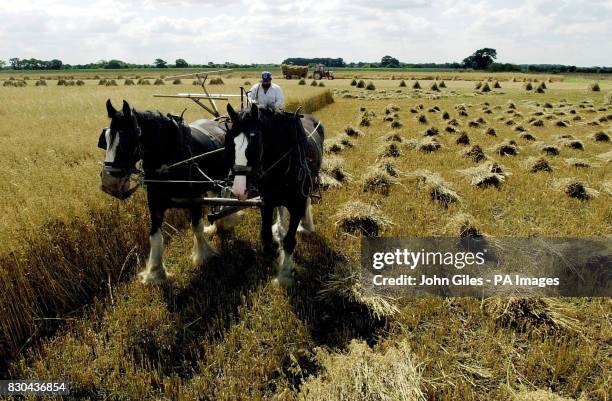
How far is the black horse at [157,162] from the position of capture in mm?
4008

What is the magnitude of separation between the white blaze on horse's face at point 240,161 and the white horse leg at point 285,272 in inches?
60.0

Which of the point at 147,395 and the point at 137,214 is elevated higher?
the point at 137,214

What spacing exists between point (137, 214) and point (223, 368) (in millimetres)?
3162

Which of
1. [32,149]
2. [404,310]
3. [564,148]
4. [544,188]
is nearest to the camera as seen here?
[404,310]

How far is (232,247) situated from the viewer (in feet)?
19.8

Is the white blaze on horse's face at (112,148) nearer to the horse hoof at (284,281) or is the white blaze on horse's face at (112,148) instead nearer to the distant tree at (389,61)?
the horse hoof at (284,281)

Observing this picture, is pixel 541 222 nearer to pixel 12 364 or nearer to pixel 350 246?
pixel 350 246

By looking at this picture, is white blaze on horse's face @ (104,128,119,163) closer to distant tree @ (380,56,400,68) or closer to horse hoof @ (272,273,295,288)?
horse hoof @ (272,273,295,288)

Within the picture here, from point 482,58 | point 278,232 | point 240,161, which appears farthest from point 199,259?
point 482,58

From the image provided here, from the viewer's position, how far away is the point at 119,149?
13.1ft

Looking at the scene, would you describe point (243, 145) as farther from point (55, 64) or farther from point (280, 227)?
point (55, 64)

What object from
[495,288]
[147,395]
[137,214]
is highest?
[137,214]

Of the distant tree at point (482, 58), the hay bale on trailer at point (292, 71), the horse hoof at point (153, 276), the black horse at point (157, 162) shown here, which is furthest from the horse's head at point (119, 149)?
the distant tree at point (482, 58)

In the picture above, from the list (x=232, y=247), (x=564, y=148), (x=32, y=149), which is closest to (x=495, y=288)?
(x=232, y=247)
